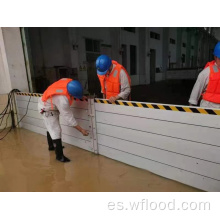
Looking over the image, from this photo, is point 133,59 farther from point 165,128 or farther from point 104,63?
point 165,128

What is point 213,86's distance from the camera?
2.21 meters

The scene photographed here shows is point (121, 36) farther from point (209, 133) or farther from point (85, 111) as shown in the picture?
point (209, 133)

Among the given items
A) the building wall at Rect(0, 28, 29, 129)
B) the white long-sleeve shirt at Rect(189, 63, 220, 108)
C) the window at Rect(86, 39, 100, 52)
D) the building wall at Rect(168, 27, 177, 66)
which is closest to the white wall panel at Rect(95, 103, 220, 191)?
the white long-sleeve shirt at Rect(189, 63, 220, 108)

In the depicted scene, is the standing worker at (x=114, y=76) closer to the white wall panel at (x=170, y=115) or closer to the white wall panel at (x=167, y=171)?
the white wall panel at (x=170, y=115)

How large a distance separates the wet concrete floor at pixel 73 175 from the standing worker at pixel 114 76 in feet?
3.89

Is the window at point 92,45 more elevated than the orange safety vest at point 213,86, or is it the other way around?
the window at point 92,45

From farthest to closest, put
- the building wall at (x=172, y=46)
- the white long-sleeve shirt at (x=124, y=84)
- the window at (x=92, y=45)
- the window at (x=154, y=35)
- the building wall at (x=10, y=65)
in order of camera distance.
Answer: the building wall at (x=172, y=46) < the window at (x=154, y=35) < the window at (x=92, y=45) < the building wall at (x=10, y=65) < the white long-sleeve shirt at (x=124, y=84)

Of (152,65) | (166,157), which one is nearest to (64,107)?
(166,157)

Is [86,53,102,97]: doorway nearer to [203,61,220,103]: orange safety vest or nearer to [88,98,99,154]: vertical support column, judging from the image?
[88,98,99,154]: vertical support column

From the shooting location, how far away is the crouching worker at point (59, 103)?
2855 mm

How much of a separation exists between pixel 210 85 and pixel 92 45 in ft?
32.8

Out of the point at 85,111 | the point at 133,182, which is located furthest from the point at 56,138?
the point at 133,182

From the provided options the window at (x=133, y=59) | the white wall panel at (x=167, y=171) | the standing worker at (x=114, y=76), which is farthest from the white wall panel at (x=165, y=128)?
the window at (x=133, y=59)

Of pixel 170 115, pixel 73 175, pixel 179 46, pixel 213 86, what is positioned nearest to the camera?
pixel 213 86
